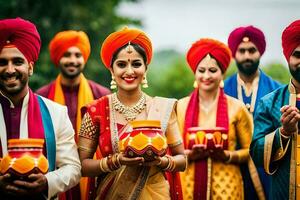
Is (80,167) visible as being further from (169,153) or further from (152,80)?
(152,80)

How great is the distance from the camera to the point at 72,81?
29.8ft

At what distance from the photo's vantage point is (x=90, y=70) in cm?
2067

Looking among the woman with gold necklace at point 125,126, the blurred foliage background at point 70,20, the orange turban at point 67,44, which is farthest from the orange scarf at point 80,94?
the blurred foliage background at point 70,20

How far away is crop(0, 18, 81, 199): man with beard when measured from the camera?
19.4 feet

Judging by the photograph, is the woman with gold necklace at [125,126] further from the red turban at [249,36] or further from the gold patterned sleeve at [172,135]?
the red turban at [249,36]

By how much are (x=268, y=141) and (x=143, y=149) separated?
1.13 meters

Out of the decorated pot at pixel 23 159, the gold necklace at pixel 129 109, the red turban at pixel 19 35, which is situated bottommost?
the decorated pot at pixel 23 159

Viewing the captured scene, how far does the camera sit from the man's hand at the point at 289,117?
5.81 metres

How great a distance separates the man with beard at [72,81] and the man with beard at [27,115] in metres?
2.37

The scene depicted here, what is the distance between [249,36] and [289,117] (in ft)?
10.5

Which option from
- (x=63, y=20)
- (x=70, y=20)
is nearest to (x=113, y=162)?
(x=63, y=20)

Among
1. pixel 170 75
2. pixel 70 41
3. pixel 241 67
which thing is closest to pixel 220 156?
pixel 241 67

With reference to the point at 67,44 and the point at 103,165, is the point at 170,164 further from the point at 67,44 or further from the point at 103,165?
the point at 67,44

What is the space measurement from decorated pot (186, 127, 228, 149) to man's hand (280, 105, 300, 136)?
1.51 metres
